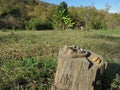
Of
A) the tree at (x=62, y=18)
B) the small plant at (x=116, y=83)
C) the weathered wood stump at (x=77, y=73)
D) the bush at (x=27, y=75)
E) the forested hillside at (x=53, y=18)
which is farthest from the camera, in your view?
the tree at (x=62, y=18)

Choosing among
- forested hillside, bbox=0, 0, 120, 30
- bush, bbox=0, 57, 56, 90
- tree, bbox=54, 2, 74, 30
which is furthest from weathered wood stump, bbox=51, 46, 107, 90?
tree, bbox=54, 2, 74, 30

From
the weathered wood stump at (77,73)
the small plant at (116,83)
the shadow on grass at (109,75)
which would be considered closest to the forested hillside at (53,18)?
the shadow on grass at (109,75)

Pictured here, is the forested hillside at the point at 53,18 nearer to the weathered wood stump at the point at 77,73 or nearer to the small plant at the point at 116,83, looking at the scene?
the small plant at the point at 116,83

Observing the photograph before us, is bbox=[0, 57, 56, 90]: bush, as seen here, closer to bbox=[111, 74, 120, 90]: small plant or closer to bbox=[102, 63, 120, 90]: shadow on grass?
bbox=[102, 63, 120, 90]: shadow on grass

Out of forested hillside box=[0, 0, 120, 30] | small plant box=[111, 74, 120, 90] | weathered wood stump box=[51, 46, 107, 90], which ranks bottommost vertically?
forested hillside box=[0, 0, 120, 30]

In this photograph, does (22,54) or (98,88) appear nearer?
(98,88)

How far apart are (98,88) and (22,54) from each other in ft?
8.69

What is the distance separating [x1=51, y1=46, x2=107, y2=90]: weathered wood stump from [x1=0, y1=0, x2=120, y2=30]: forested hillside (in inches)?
1087

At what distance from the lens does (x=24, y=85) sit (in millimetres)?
4906

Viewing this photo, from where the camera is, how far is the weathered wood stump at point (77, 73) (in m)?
4.47

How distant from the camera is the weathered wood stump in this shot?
447 cm

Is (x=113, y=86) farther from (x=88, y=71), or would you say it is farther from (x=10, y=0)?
(x=10, y=0)

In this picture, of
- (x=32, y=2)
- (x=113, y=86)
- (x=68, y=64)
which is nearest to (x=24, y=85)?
(x=68, y=64)

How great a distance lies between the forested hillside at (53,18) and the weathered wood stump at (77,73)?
27598 mm
